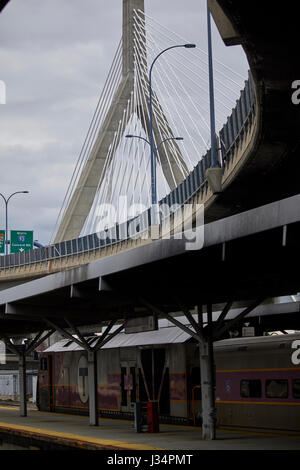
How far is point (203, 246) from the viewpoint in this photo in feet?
59.0

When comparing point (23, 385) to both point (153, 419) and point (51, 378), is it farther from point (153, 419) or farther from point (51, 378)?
point (153, 419)

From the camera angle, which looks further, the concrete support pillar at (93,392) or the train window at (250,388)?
the concrete support pillar at (93,392)

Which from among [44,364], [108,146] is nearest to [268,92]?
[44,364]

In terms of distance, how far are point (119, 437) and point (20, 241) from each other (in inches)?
2181

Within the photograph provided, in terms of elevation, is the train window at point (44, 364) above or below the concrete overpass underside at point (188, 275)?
below

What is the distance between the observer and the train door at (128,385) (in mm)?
30391

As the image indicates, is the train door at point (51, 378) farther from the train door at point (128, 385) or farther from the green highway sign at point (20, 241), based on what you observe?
the green highway sign at point (20, 241)

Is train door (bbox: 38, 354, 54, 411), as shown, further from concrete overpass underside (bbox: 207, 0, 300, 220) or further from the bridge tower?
the bridge tower

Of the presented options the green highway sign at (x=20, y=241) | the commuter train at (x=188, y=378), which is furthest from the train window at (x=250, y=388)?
the green highway sign at (x=20, y=241)

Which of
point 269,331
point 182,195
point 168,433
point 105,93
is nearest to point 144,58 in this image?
point 105,93

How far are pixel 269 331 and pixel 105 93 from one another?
44.3 m

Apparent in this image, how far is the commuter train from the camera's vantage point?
23250 millimetres

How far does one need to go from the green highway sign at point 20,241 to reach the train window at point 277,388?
55.3 metres

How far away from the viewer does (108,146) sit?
2665 inches
